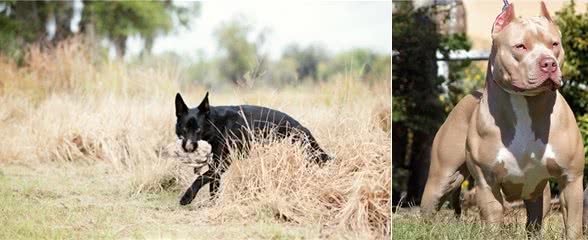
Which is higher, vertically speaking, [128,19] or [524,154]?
[524,154]

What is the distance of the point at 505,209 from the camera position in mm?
3090

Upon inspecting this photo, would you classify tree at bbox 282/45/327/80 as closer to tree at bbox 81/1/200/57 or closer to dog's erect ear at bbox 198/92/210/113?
tree at bbox 81/1/200/57

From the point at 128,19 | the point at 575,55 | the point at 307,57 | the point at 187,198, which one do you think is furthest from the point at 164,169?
the point at 128,19

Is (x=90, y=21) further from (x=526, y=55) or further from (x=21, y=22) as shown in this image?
(x=526, y=55)

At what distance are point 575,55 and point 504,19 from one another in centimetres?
180

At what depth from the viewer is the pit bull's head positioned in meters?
2.55

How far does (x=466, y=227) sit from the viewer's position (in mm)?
3000

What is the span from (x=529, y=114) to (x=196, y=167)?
5.56 ft

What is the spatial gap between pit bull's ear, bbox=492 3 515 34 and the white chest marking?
24cm

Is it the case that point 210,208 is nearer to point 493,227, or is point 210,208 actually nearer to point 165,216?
point 165,216

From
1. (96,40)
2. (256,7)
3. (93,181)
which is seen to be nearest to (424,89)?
(256,7)

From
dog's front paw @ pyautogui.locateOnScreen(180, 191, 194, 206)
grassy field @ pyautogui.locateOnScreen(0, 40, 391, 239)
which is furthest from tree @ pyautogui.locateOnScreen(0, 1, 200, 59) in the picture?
dog's front paw @ pyautogui.locateOnScreen(180, 191, 194, 206)

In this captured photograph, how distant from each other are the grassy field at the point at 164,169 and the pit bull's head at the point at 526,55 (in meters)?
0.80

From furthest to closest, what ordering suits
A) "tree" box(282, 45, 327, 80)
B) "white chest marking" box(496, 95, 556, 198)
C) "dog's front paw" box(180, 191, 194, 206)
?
"tree" box(282, 45, 327, 80)
"dog's front paw" box(180, 191, 194, 206)
"white chest marking" box(496, 95, 556, 198)
